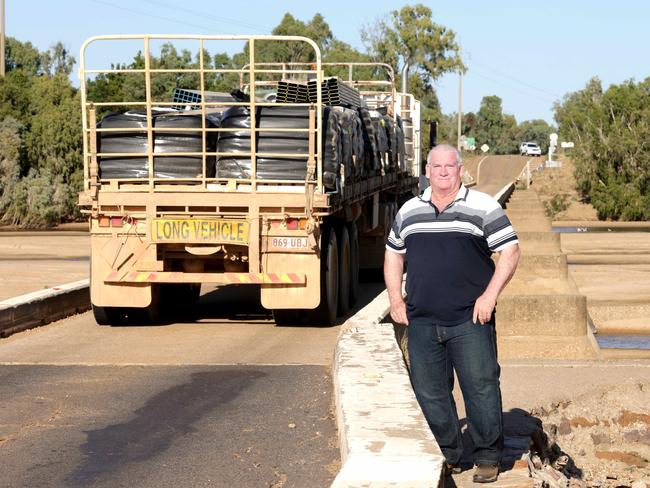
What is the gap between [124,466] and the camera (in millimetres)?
7172

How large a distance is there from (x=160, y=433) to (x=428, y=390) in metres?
2.16

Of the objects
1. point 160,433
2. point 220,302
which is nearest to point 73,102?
point 220,302

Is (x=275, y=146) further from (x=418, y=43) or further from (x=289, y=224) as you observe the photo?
(x=418, y=43)

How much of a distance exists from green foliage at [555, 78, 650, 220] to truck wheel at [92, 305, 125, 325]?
4257 cm

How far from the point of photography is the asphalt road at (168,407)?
709 centimetres

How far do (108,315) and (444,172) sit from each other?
314 inches

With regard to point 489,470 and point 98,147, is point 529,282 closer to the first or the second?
point 98,147

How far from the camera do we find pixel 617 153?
57.0m

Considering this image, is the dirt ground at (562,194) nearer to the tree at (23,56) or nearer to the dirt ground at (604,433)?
the dirt ground at (604,433)

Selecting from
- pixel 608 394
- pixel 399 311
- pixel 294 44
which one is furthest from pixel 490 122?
pixel 399 311

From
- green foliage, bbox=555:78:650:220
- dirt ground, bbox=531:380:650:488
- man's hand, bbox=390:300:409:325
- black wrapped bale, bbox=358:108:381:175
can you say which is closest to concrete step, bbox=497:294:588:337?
black wrapped bale, bbox=358:108:381:175

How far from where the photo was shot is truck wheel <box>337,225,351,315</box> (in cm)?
1472

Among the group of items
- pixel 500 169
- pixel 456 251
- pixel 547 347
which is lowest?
pixel 547 347

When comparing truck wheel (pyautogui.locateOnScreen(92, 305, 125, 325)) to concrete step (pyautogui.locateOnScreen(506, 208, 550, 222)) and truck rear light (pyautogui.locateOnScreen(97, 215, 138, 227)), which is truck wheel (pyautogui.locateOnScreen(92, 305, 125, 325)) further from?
concrete step (pyautogui.locateOnScreen(506, 208, 550, 222))
